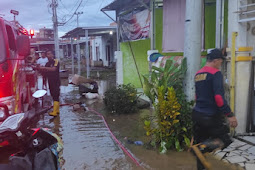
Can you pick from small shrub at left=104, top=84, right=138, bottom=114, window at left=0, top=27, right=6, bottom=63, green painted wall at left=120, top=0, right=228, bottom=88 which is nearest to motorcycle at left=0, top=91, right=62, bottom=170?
window at left=0, top=27, right=6, bottom=63

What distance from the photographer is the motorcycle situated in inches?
92.5

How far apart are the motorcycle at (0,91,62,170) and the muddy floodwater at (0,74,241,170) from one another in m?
1.98

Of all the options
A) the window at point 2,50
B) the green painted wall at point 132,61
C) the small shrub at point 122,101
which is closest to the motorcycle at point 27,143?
the window at point 2,50

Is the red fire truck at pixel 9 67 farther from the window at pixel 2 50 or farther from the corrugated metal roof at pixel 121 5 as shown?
the corrugated metal roof at pixel 121 5

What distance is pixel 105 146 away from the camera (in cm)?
546

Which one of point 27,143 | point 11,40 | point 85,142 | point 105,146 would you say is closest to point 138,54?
point 85,142

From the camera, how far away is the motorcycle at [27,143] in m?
2.35

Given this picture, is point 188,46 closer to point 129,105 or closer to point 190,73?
point 190,73

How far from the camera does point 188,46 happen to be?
4.86 meters

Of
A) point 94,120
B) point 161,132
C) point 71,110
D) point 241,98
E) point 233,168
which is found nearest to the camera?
point 233,168

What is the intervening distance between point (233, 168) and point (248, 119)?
5.08ft

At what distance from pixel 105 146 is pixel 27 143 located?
3033mm

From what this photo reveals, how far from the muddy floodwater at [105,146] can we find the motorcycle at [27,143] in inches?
77.9

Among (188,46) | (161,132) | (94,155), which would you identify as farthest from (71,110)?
(188,46)
